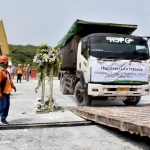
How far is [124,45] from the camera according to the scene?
873 centimetres

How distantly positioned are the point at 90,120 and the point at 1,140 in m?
2.57

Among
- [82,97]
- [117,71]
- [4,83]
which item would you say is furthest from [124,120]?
[82,97]

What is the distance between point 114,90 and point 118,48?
143 centimetres

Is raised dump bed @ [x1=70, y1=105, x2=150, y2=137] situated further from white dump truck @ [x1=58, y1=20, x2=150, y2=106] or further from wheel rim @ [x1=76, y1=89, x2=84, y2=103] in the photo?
wheel rim @ [x1=76, y1=89, x2=84, y2=103]

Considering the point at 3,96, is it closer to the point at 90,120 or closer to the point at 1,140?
the point at 1,140

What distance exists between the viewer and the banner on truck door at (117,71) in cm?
832

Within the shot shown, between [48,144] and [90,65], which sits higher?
[90,65]

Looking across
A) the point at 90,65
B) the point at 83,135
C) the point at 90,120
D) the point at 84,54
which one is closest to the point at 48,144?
the point at 83,135

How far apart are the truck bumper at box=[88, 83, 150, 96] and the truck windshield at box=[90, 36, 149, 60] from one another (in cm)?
98

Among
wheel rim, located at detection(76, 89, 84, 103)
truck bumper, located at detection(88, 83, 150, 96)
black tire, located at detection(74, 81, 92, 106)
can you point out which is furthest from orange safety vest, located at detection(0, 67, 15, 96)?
wheel rim, located at detection(76, 89, 84, 103)

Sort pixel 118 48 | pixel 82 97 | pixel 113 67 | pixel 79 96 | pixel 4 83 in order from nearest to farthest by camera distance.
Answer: pixel 4 83, pixel 113 67, pixel 118 48, pixel 82 97, pixel 79 96

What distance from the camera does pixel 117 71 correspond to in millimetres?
8422

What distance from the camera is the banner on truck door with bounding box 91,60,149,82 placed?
8.32m

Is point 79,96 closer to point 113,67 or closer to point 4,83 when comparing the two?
point 113,67
